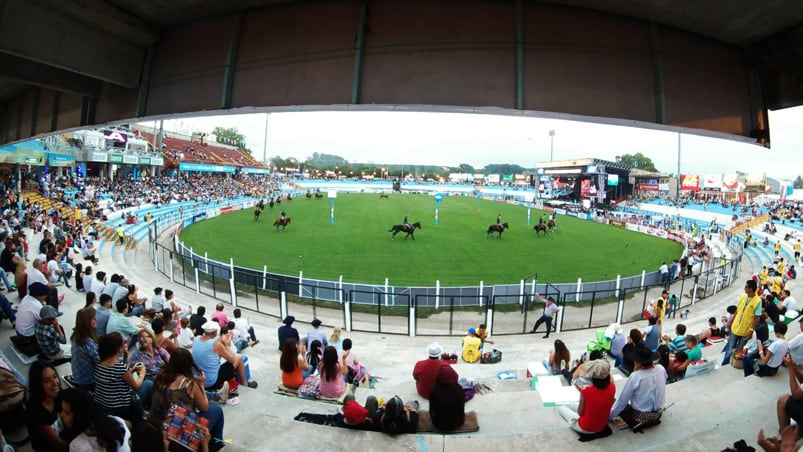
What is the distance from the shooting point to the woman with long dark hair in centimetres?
293

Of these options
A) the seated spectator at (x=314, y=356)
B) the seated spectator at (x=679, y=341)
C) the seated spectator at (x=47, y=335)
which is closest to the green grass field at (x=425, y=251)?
the seated spectator at (x=679, y=341)

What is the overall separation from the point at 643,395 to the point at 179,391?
4.55 m

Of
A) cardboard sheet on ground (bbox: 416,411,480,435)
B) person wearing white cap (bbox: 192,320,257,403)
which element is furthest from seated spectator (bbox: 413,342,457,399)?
person wearing white cap (bbox: 192,320,257,403)

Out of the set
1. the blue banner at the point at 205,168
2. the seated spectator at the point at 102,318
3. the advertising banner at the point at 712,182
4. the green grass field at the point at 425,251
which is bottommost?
the seated spectator at the point at 102,318

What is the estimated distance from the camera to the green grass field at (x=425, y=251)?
56.5 feet

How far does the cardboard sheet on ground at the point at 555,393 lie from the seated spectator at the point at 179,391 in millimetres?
3580

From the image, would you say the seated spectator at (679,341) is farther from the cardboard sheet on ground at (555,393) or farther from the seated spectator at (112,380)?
the seated spectator at (112,380)

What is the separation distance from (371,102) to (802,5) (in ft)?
13.4

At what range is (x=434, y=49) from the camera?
441 cm

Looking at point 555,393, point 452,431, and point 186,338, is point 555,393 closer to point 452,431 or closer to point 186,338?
point 452,431

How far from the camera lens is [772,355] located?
5.19m

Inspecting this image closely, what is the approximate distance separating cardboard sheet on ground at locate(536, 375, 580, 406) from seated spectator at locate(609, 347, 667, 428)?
587 millimetres

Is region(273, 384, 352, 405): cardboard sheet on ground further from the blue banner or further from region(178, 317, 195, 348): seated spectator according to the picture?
the blue banner

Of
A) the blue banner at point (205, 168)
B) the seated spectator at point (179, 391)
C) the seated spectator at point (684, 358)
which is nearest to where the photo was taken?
the seated spectator at point (179, 391)
